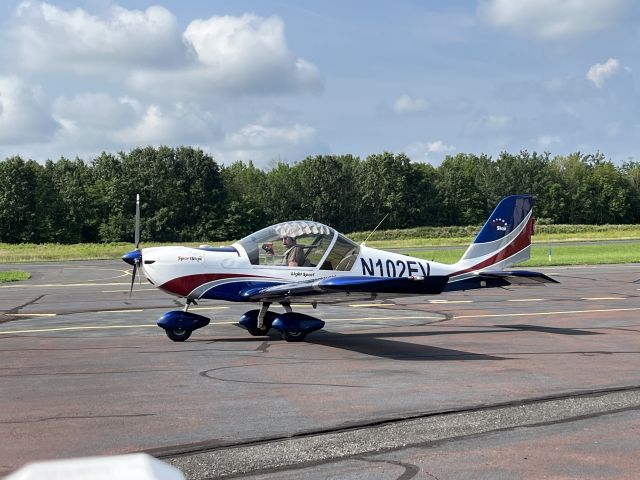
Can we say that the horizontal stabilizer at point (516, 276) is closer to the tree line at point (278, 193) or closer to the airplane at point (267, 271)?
the airplane at point (267, 271)

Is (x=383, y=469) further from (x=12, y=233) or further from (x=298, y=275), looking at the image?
(x=12, y=233)

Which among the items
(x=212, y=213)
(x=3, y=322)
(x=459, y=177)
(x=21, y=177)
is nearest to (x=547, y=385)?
(x=3, y=322)

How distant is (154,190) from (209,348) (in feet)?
253

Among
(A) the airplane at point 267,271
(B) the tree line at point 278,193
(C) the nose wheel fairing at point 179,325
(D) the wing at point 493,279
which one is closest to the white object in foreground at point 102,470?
(A) the airplane at point 267,271

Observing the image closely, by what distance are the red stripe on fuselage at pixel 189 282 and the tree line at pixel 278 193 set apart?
70260mm

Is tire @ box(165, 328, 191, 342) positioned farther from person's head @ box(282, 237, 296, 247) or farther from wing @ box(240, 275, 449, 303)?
person's head @ box(282, 237, 296, 247)

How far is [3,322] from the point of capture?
1619cm

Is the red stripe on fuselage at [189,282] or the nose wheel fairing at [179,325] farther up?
the red stripe on fuselage at [189,282]

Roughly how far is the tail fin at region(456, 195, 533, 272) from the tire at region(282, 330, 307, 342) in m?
4.51

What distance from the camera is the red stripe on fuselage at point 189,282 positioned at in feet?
44.0

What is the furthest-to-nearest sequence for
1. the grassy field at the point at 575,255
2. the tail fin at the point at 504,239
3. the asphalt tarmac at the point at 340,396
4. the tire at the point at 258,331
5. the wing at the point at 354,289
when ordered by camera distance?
the grassy field at the point at 575,255
the tail fin at the point at 504,239
the tire at the point at 258,331
the wing at the point at 354,289
the asphalt tarmac at the point at 340,396

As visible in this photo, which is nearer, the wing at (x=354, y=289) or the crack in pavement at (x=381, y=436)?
the crack in pavement at (x=381, y=436)

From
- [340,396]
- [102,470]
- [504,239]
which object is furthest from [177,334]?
[102,470]

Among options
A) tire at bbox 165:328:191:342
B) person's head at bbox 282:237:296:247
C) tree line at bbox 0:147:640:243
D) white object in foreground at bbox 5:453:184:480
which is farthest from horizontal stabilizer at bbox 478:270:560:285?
tree line at bbox 0:147:640:243
